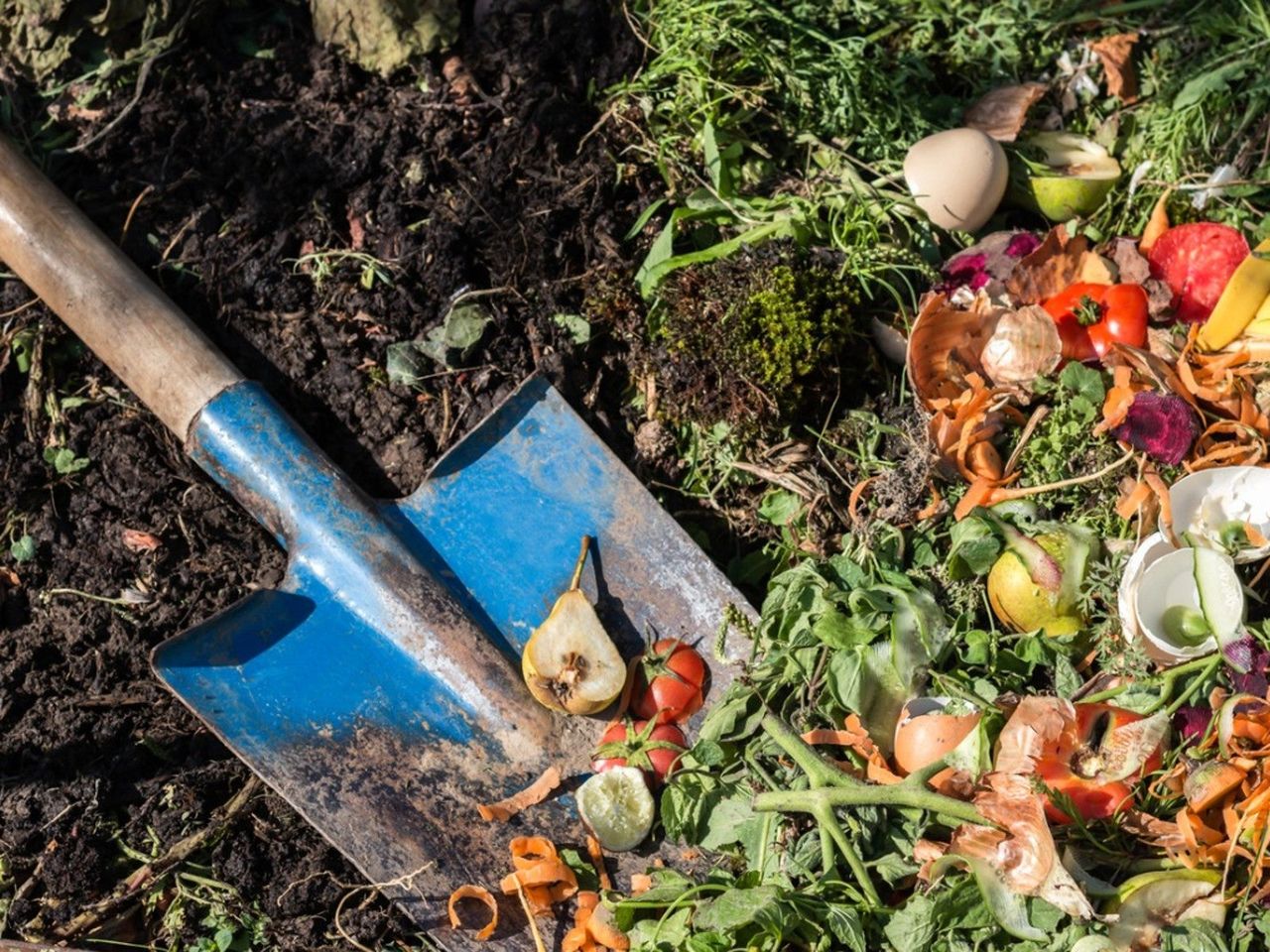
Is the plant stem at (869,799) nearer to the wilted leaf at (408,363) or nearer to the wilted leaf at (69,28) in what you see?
the wilted leaf at (408,363)

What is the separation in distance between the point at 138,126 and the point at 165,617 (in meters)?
1.31

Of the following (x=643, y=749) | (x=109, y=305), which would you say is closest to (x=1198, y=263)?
(x=643, y=749)

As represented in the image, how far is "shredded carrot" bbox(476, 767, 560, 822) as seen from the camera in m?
2.74

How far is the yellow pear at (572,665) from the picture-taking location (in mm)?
2752

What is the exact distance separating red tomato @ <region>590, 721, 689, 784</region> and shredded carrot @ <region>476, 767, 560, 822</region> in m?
0.10

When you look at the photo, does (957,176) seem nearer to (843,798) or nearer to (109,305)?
(843,798)

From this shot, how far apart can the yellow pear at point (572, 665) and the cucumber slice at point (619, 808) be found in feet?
0.57

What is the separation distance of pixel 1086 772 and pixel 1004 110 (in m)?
1.79

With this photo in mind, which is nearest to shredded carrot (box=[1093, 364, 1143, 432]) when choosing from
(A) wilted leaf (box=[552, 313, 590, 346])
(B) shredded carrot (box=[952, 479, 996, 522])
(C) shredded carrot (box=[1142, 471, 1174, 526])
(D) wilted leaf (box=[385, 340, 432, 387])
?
(C) shredded carrot (box=[1142, 471, 1174, 526])

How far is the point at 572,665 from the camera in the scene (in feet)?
9.02

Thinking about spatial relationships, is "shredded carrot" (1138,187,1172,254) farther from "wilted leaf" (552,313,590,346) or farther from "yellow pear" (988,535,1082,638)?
"wilted leaf" (552,313,590,346)

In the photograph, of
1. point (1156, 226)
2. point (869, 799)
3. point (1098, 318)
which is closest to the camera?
point (869, 799)

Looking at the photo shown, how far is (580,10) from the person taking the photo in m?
3.49

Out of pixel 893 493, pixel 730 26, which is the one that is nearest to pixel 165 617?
pixel 893 493
